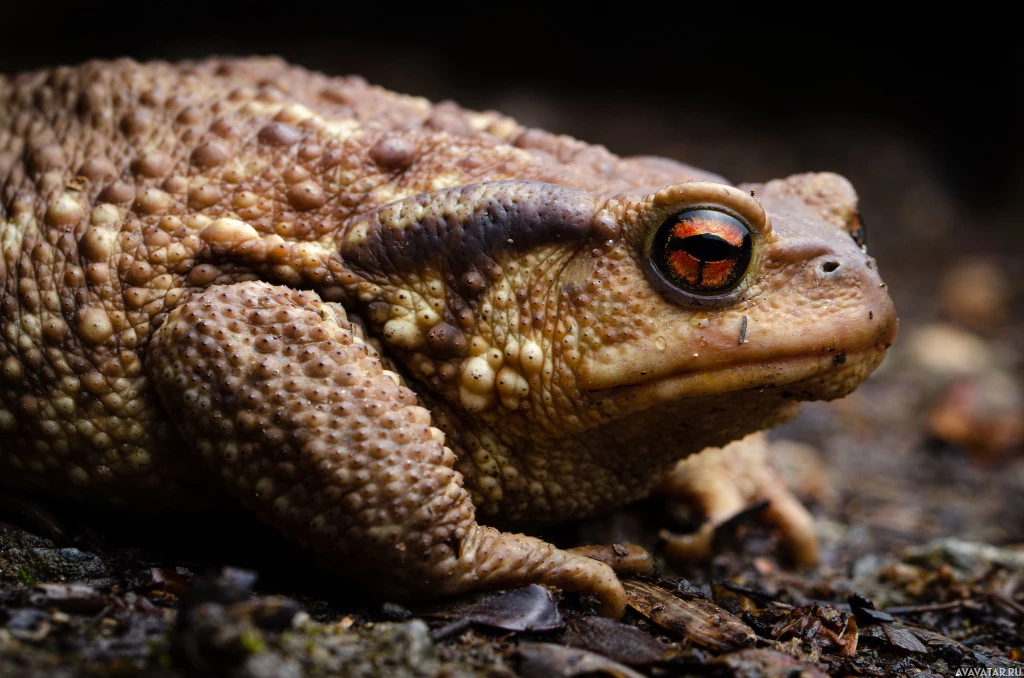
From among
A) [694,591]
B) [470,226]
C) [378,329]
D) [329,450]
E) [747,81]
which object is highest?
[747,81]

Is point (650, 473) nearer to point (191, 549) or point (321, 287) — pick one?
point (321, 287)

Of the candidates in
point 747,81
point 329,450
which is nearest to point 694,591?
point 329,450

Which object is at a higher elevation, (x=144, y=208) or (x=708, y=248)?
(x=708, y=248)

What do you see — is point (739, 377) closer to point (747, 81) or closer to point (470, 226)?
point (470, 226)

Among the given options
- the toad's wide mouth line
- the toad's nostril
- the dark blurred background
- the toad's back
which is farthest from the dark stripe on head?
the dark blurred background

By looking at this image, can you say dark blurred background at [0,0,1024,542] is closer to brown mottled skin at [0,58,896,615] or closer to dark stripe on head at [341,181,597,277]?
brown mottled skin at [0,58,896,615]

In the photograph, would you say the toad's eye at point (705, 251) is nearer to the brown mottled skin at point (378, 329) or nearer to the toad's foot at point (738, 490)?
the brown mottled skin at point (378, 329)
